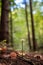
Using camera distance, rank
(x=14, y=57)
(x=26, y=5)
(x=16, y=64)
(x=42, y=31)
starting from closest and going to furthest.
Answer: (x=16, y=64), (x=14, y=57), (x=26, y=5), (x=42, y=31)

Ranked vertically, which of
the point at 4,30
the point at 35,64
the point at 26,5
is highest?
the point at 26,5

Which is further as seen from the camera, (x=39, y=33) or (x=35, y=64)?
(x=39, y=33)

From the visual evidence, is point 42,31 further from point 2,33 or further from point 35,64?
point 35,64

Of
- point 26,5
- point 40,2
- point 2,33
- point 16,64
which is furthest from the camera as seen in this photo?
point 40,2

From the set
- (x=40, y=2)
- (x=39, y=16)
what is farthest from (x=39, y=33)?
(x=40, y=2)

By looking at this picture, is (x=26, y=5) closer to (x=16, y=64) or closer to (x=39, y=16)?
(x=39, y=16)

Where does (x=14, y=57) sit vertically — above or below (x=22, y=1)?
below

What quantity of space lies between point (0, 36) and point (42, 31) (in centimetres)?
1764

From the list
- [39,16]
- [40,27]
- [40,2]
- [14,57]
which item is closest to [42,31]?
[40,27]

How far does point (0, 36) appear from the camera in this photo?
5.33 meters

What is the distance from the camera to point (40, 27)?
76.9ft

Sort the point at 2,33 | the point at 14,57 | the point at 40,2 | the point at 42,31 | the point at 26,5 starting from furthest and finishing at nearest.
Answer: the point at 42,31 → the point at 40,2 → the point at 26,5 → the point at 2,33 → the point at 14,57

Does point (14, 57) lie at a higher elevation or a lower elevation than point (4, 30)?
lower

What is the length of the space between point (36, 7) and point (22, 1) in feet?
15.2
